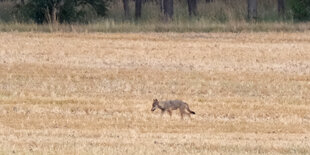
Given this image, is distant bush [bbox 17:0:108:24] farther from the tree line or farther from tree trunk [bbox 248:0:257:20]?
tree trunk [bbox 248:0:257:20]

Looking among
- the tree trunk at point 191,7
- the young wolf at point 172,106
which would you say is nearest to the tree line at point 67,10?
the tree trunk at point 191,7

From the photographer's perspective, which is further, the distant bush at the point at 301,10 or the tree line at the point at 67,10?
the distant bush at the point at 301,10

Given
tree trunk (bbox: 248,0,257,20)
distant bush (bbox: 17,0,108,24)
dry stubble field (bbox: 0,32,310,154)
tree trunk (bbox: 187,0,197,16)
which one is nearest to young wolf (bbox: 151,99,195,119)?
dry stubble field (bbox: 0,32,310,154)

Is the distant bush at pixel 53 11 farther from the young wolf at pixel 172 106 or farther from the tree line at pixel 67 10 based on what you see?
the young wolf at pixel 172 106

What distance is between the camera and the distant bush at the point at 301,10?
122ft

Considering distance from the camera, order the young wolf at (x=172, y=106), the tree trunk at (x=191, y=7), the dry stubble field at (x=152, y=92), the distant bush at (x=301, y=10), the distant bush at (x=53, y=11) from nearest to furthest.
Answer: the dry stubble field at (x=152, y=92) < the young wolf at (x=172, y=106) < the distant bush at (x=53, y=11) < the distant bush at (x=301, y=10) < the tree trunk at (x=191, y=7)

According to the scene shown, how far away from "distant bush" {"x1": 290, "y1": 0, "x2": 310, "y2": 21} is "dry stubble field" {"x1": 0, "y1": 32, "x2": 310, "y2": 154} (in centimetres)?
705

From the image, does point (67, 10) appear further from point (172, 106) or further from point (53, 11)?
point (172, 106)

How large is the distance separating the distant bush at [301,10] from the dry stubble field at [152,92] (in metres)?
7.05

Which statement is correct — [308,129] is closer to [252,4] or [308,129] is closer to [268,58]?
[268,58]

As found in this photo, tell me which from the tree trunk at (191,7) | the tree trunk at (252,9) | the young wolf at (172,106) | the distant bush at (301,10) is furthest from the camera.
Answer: the tree trunk at (191,7)

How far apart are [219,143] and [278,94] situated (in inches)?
278

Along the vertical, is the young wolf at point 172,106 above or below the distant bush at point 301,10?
above

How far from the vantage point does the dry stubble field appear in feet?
39.7
